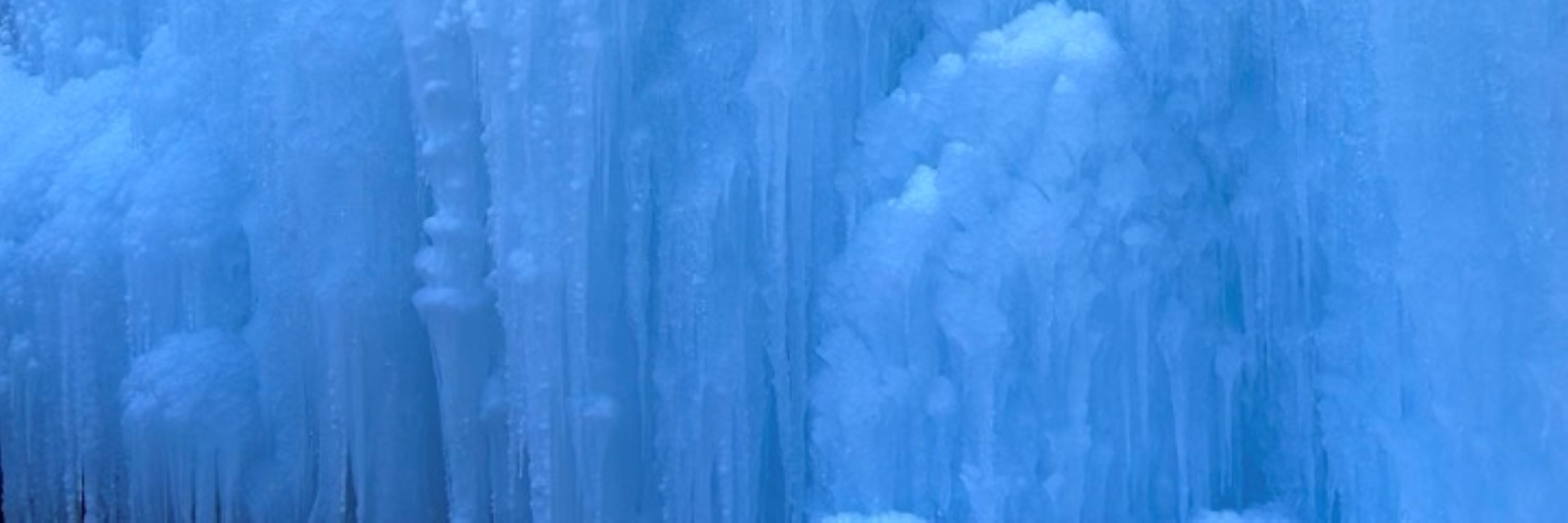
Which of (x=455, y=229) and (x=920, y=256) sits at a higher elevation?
(x=455, y=229)

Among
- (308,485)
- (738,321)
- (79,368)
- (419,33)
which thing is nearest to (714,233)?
(738,321)

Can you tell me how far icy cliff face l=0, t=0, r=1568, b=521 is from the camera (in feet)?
10.3

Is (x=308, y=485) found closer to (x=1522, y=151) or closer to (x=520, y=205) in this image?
(x=520, y=205)

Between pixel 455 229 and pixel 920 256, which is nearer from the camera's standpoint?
pixel 920 256

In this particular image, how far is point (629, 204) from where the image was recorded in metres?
3.69

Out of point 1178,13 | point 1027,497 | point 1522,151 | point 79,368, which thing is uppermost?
point 1178,13

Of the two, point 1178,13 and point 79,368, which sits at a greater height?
point 1178,13

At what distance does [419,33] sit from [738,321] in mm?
935

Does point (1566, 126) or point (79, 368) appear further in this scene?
point (79, 368)

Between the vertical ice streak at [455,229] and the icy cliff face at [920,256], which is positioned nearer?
the icy cliff face at [920,256]

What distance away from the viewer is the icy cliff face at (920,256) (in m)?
3.14

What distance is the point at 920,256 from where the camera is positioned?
3.48 metres

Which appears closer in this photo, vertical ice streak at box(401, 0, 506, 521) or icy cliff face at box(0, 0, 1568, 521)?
icy cliff face at box(0, 0, 1568, 521)

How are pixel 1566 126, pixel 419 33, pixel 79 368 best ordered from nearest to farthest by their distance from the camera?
1. pixel 1566 126
2. pixel 419 33
3. pixel 79 368
